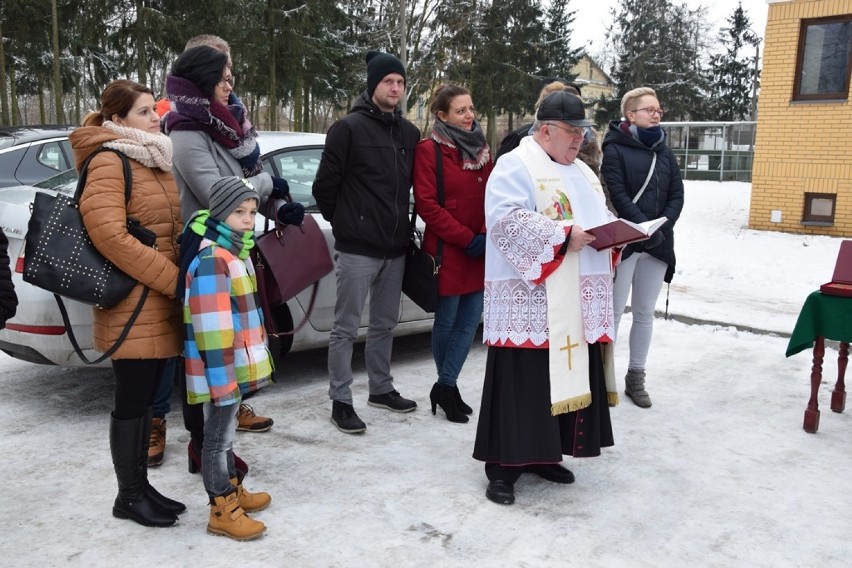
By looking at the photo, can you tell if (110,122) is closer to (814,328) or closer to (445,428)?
(445,428)

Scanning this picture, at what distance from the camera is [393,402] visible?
4832mm

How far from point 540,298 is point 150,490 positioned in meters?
1.88

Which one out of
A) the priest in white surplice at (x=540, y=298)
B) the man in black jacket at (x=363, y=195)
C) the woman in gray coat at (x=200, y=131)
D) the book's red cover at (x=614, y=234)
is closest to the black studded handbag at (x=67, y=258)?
the woman in gray coat at (x=200, y=131)

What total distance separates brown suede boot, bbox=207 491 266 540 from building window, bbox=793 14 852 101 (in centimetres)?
1089

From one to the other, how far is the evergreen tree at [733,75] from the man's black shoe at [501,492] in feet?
145

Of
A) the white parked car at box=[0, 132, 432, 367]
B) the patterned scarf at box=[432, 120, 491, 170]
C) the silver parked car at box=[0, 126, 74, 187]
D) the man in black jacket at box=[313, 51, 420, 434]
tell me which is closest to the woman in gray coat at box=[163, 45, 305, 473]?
the man in black jacket at box=[313, 51, 420, 434]

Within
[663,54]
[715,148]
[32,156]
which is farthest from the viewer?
[663,54]

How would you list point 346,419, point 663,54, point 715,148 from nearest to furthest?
1. point 346,419
2. point 715,148
3. point 663,54

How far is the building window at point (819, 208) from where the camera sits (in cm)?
1163

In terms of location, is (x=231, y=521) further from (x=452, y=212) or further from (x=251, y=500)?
(x=452, y=212)

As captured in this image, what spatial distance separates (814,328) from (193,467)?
354cm

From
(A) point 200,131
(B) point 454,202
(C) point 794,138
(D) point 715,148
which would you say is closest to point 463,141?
(B) point 454,202

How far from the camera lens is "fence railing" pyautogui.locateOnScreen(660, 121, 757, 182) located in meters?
23.2

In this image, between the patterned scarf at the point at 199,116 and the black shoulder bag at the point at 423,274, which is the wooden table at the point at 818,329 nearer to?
the black shoulder bag at the point at 423,274
